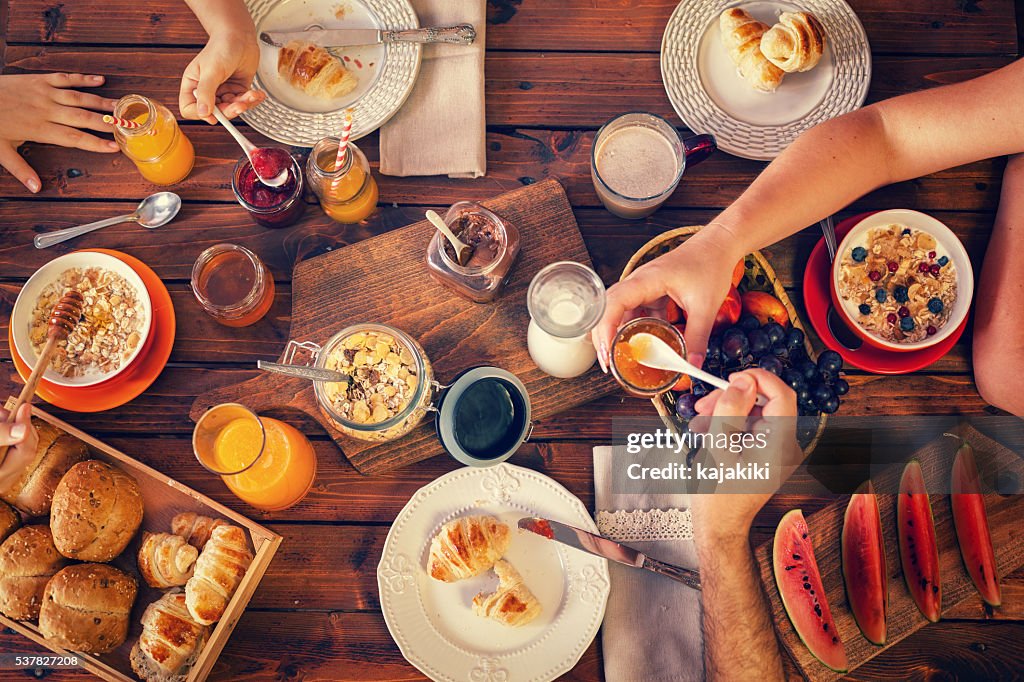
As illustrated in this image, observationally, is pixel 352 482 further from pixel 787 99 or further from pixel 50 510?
pixel 787 99

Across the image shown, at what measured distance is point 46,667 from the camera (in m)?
1.33

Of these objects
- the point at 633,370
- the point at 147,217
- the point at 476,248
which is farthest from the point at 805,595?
the point at 147,217

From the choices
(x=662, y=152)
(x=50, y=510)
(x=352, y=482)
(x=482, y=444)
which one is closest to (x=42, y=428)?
(x=50, y=510)

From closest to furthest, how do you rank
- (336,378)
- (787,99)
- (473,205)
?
(336,378) < (473,205) < (787,99)

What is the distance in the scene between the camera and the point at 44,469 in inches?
50.8

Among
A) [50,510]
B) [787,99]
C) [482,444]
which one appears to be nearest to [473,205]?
[482,444]

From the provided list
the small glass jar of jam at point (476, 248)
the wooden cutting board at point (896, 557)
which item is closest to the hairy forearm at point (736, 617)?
the wooden cutting board at point (896, 557)

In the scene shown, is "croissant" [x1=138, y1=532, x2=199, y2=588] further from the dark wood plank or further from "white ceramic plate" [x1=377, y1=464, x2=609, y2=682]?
the dark wood plank

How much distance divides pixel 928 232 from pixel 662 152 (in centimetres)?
55

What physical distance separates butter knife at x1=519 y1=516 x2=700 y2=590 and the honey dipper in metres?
0.93

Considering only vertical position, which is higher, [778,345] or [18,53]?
[18,53]

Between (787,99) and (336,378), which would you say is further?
(787,99)

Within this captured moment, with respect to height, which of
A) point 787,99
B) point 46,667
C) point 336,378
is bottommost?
point 46,667

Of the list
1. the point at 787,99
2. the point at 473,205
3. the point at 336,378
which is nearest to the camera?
the point at 336,378
